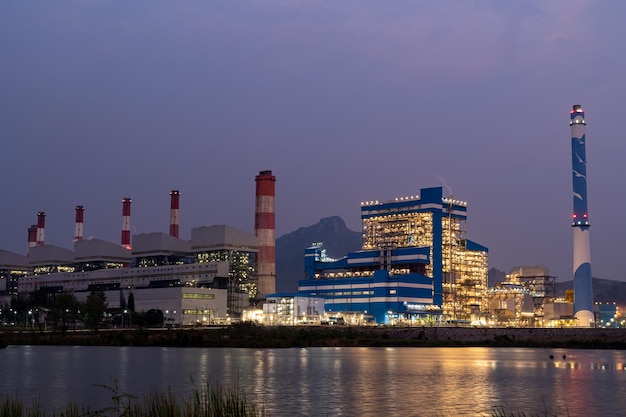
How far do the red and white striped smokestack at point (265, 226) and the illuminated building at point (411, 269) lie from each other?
553 cm

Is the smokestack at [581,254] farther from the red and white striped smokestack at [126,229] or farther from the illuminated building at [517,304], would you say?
the red and white striped smokestack at [126,229]

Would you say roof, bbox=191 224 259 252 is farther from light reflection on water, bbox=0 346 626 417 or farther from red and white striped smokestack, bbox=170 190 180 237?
light reflection on water, bbox=0 346 626 417

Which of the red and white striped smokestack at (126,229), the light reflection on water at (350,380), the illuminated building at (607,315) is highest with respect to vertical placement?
the red and white striped smokestack at (126,229)

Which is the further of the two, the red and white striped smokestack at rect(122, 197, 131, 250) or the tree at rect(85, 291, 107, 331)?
the red and white striped smokestack at rect(122, 197, 131, 250)

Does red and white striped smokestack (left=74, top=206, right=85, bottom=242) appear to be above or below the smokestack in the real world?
above

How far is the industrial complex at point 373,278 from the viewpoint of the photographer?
105062mm

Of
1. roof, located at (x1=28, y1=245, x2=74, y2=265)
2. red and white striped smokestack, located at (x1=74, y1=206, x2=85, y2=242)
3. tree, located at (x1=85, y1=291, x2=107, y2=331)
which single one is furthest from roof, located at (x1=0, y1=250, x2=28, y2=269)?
tree, located at (x1=85, y1=291, x2=107, y2=331)

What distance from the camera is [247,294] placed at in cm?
11750

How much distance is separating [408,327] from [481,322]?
2043cm

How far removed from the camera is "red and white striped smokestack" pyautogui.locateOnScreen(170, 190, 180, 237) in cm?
12812

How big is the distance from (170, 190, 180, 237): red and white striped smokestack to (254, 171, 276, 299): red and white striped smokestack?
16605mm

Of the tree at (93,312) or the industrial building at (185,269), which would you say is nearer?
the tree at (93,312)

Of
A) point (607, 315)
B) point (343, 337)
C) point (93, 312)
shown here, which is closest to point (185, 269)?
point (93, 312)

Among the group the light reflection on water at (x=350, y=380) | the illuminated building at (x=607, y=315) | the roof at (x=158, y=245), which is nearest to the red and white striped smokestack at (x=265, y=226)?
the roof at (x=158, y=245)
